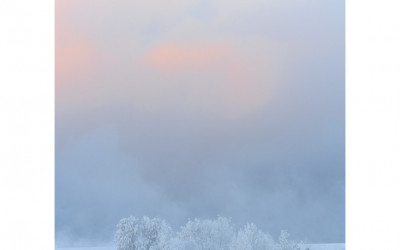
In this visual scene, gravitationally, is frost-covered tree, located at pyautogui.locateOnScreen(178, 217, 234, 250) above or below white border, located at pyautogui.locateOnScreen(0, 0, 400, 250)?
below

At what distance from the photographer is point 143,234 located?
16.1 ft

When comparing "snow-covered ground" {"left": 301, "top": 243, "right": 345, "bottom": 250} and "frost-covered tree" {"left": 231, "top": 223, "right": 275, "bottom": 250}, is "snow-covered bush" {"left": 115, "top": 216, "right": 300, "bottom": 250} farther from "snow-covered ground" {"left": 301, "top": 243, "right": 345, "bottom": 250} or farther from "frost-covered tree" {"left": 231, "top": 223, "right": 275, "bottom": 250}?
"snow-covered ground" {"left": 301, "top": 243, "right": 345, "bottom": 250}

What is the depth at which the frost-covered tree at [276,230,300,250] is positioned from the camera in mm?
4904

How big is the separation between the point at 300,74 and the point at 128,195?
1664mm

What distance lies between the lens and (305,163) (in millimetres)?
4988
